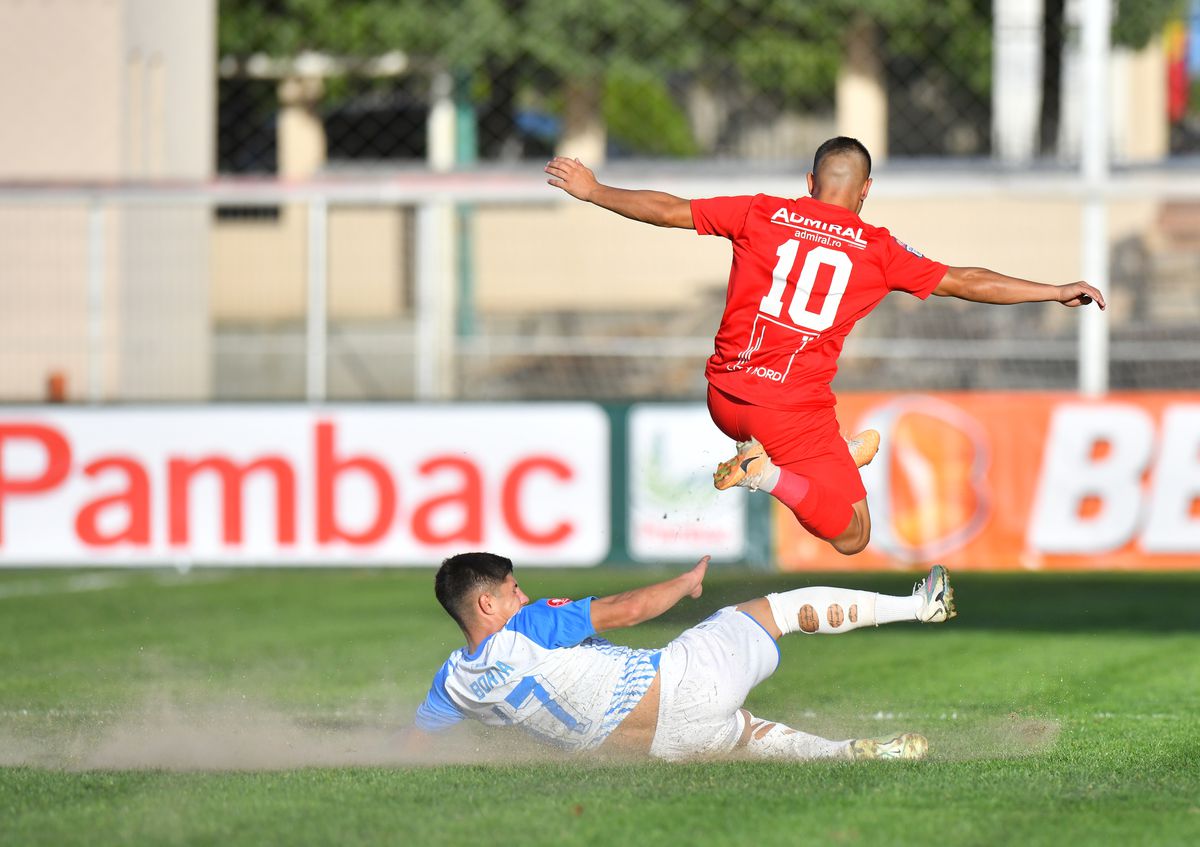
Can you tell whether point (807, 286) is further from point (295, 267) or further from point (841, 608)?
→ point (295, 267)

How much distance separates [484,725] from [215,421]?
8.59 meters

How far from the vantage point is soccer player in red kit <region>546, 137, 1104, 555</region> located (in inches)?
286

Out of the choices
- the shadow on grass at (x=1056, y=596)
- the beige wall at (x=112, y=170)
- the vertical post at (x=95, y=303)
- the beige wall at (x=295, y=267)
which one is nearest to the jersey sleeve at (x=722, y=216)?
the shadow on grass at (x=1056, y=596)

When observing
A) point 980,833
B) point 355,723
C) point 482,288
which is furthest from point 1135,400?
point 980,833

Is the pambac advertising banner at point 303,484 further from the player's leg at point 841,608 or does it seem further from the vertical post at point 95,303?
the player's leg at point 841,608

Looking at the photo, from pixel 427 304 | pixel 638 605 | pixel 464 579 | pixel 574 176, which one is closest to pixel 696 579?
pixel 638 605

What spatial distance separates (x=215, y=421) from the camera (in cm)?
1532

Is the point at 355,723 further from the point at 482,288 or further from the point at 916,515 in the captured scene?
the point at 482,288

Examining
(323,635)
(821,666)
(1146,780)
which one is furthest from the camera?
(323,635)

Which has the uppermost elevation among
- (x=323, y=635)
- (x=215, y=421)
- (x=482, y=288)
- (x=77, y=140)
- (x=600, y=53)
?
(x=600, y=53)

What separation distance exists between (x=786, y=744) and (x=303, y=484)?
8.77 m

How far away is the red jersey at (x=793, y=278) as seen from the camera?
290 inches

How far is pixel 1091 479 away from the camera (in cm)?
1479

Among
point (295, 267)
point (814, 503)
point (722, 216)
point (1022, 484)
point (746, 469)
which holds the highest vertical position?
point (295, 267)
